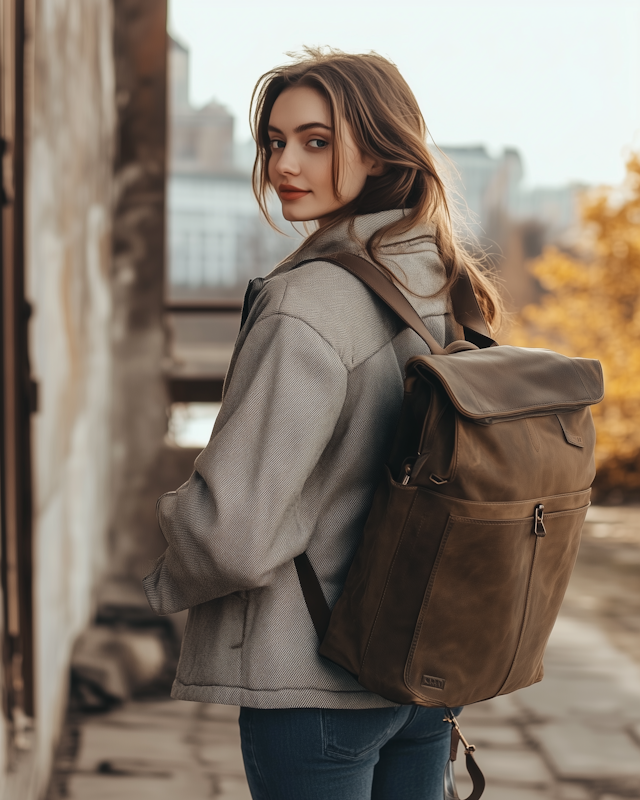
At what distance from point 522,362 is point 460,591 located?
29 cm

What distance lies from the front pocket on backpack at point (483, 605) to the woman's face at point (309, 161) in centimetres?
47

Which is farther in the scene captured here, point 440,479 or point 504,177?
point 504,177

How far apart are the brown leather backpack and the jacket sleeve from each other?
9 centimetres

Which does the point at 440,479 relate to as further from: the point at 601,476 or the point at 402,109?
the point at 601,476

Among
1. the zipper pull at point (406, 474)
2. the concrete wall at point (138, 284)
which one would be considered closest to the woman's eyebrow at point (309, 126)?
the zipper pull at point (406, 474)

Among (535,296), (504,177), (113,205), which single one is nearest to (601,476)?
(504,177)

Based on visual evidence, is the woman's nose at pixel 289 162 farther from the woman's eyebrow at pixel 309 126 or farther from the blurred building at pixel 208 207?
the blurred building at pixel 208 207

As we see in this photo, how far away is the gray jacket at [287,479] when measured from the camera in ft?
3.24

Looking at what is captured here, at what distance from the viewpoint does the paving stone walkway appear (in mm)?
2666

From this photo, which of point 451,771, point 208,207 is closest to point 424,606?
point 451,771

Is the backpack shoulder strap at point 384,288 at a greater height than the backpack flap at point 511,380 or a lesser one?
greater

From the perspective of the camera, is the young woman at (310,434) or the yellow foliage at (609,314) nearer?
the young woman at (310,434)

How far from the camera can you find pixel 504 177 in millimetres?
7918

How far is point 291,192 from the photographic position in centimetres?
117
